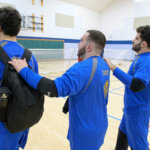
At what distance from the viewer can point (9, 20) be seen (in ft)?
3.64

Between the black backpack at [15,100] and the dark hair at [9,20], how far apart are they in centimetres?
16

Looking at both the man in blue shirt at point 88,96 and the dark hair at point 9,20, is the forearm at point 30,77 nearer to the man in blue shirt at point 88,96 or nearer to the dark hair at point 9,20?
the man in blue shirt at point 88,96

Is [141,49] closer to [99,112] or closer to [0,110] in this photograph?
[99,112]

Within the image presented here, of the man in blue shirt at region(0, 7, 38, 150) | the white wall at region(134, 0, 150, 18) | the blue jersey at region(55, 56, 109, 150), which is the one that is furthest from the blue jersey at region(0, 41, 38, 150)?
the white wall at region(134, 0, 150, 18)

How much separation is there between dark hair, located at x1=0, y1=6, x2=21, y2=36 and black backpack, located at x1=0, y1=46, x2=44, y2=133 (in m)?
0.16

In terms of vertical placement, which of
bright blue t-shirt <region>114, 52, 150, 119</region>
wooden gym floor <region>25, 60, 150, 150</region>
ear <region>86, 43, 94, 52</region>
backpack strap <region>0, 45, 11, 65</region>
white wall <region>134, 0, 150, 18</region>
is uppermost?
white wall <region>134, 0, 150, 18</region>

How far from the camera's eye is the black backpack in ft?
3.40

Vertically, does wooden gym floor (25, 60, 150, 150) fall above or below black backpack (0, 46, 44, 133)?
below

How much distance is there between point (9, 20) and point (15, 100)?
57cm

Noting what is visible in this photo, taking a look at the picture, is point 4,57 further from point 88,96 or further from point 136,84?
point 136,84

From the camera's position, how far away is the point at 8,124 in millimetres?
1073

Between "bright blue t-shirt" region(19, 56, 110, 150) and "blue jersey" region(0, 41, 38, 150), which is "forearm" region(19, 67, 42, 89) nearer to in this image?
"bright blue t-shirt" region(19, 56, 110, 150)

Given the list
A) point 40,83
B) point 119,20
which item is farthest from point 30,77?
point 119,20

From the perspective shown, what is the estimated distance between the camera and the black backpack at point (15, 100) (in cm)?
104
